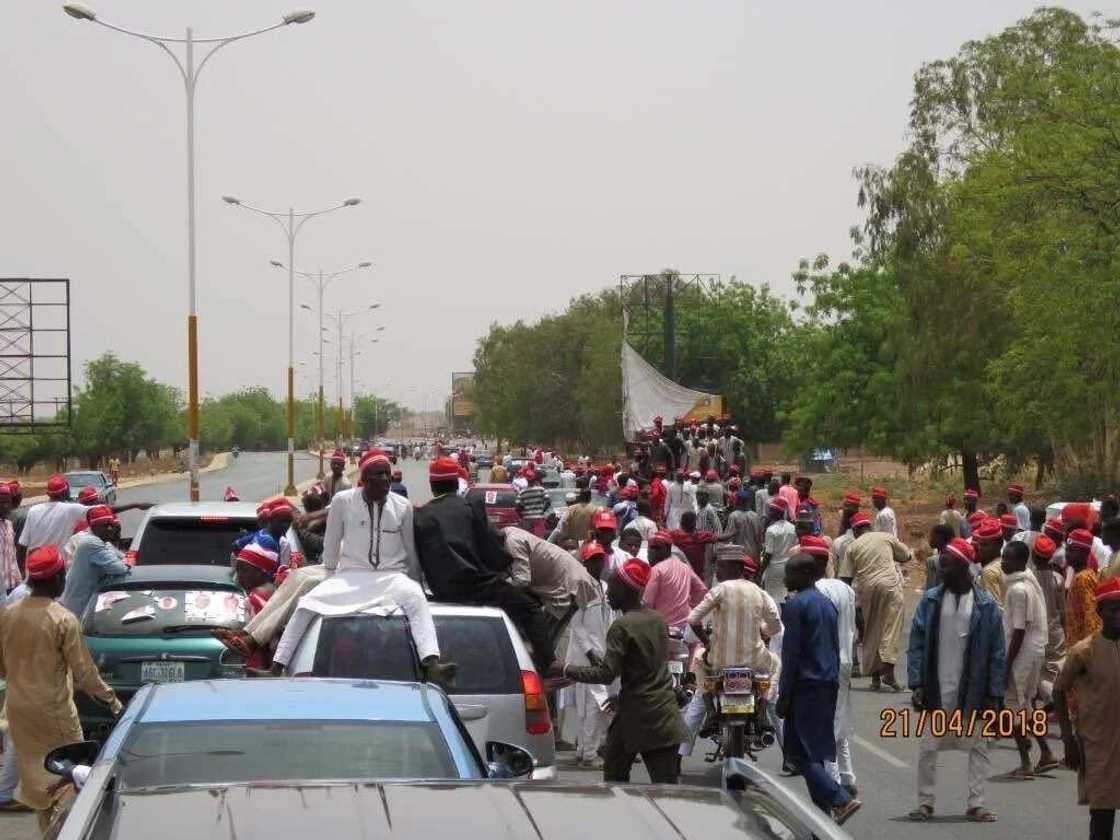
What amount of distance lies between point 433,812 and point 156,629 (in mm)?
9059

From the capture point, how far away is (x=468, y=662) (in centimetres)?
947

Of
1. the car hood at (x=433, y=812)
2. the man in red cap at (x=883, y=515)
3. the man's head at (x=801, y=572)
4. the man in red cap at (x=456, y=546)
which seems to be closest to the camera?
the car hood at (x=433, y=812)

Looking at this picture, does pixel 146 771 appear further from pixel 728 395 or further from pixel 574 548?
pixel 728 395

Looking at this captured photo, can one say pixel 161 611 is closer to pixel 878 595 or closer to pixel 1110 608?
pixel 1110 608

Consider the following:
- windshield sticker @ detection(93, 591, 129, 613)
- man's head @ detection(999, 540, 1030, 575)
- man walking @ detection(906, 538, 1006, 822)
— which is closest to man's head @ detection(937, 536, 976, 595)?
man walking @ detection(906, 538, 1006, 822)

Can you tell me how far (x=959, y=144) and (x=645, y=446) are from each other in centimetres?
2085

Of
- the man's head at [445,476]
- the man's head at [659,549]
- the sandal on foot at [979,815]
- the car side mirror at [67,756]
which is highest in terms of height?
the man's head at [445,476]

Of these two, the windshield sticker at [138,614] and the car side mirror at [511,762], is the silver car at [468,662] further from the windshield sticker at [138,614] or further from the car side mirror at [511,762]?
the windshield sticker at [138,614]

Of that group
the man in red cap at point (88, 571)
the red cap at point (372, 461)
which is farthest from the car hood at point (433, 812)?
the man in red cap at point (88, 571)

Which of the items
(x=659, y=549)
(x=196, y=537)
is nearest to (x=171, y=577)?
(x=659, y=549)

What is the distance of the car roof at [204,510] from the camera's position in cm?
1722

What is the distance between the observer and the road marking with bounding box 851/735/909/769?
13347mm

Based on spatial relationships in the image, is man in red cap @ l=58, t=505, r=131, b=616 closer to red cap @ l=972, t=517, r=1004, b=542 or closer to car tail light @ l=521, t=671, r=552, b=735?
car tail light @ l=521, t=671, r=552, b=735

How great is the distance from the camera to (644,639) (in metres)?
9.38
